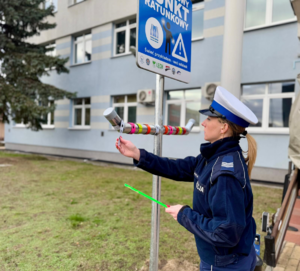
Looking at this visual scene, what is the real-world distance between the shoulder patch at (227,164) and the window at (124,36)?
1009cm

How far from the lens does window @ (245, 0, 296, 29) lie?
737 centimetres

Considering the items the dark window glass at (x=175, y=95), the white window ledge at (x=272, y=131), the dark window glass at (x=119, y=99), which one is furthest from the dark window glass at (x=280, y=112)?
the dark window glass at (x=119, y=99)

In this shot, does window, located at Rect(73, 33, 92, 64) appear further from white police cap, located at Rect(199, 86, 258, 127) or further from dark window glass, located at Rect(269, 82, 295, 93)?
white police cap, located at Rect(199, 86, 258, 127)

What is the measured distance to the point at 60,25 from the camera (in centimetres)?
1321

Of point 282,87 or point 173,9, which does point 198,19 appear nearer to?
point 282,87

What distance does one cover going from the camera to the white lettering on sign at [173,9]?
1.76 m

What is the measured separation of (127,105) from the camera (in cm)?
1099

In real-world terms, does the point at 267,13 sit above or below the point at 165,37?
above

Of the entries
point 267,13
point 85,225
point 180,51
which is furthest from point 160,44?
point 267,13

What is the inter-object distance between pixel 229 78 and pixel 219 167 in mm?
2991

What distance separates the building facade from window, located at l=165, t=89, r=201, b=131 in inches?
1.4

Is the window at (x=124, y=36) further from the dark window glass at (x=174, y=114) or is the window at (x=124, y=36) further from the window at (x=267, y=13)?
the window at (x=267, y=13)

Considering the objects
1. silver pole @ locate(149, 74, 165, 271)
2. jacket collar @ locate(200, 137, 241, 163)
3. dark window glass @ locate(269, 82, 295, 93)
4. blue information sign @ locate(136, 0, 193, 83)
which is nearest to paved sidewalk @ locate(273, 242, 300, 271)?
silver pole @ locate(149, 74, 165, 271)

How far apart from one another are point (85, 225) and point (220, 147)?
2.98 m
